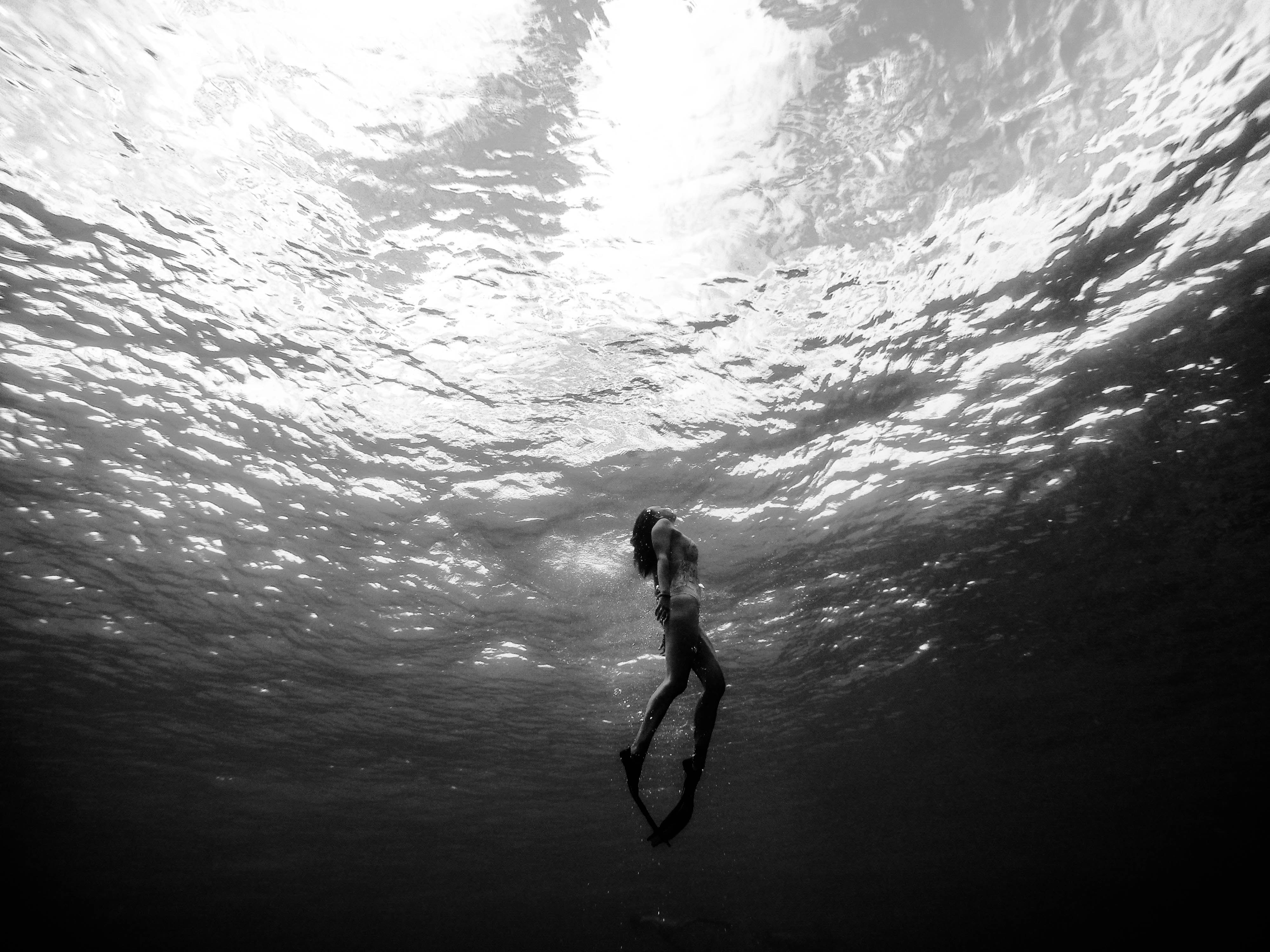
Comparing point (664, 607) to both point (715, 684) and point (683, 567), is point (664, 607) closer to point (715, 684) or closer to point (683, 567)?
point (683, 567)

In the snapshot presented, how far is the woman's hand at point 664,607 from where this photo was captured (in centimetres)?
498

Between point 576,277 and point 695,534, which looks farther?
point 695,534

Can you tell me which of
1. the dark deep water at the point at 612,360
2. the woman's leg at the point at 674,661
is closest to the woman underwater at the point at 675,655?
the woman's leg at the point at 674,661

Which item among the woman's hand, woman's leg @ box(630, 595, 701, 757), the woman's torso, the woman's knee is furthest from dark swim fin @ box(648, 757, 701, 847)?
the woman's torso

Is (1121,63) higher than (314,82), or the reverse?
(314,82)

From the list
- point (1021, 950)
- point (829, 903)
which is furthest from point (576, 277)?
point (829, 903)

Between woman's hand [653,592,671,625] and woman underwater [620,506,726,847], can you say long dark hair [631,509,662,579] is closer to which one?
woman underwater [620,506,726,847]

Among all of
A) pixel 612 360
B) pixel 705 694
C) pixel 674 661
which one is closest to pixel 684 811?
pixel 705 694

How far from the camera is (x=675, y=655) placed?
4578mm

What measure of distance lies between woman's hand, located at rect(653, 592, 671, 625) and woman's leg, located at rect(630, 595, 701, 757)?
77 millimetres

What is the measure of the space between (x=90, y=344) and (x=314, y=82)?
594 centimetres

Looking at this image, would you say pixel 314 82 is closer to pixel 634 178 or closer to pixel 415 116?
pixel 415 116

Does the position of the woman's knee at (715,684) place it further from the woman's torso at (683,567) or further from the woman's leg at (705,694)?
the woman's torso at (683,567)

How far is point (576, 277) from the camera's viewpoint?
9.14m
